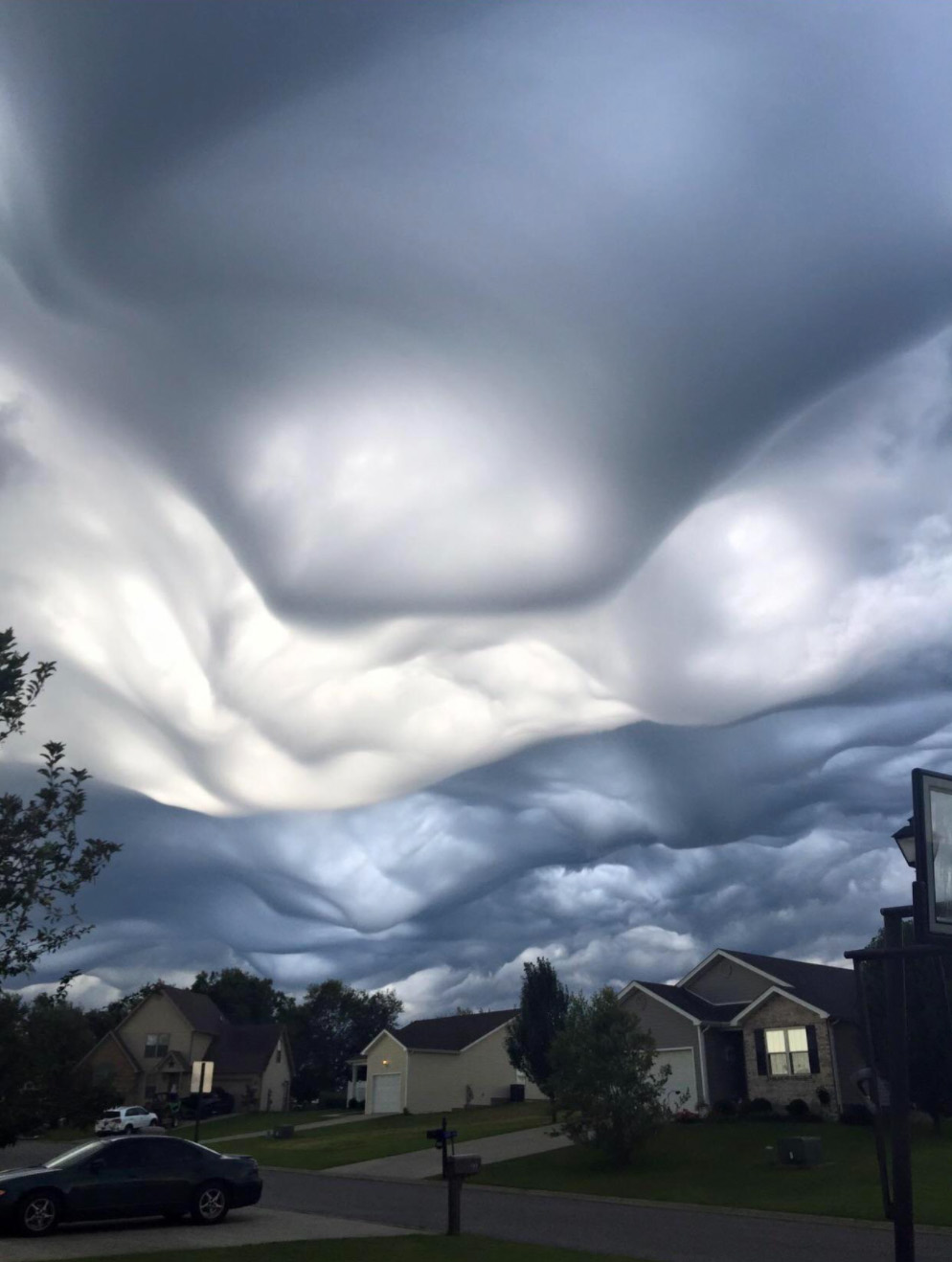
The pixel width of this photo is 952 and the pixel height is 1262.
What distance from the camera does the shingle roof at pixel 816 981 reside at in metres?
43.3

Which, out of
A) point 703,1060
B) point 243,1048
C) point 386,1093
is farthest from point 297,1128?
point 703,1060

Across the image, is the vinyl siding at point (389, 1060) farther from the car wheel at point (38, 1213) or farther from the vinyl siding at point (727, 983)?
the car wheel at point (38, 1213)

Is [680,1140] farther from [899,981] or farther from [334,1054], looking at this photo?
[334,1054]

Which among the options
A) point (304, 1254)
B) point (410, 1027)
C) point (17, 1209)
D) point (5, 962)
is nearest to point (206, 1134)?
point (410, 1027)

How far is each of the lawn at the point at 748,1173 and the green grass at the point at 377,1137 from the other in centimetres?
561

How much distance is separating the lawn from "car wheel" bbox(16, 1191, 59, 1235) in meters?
14.4

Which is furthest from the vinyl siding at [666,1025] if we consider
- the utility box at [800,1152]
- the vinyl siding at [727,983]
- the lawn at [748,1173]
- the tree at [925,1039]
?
the utility box at [800,1152]

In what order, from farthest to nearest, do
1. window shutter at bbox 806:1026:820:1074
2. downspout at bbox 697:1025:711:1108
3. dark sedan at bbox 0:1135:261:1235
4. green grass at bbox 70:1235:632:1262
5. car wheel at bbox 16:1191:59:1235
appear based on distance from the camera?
downspout at bbox 697:1025:711:1108
window shutter at bbox 806:1026:820:1074
dark sedan at bbox 0:1135:261:1235
car wheel at bbox 16:1191:59:1235
green grass at bbox 70:1235:632:1262

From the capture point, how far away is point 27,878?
9.03 m

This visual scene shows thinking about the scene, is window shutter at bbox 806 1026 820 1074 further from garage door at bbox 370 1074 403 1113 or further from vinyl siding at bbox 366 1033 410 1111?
garage door at bbox 370 1074 403 1113

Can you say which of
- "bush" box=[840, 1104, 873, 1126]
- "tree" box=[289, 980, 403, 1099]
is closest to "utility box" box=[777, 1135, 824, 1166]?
"bush" box=[840, 1104, 873, 1126]

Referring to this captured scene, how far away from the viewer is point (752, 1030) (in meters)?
43.7

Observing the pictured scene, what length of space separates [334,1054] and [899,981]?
11588cm

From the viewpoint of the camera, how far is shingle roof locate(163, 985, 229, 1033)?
7728 cm
